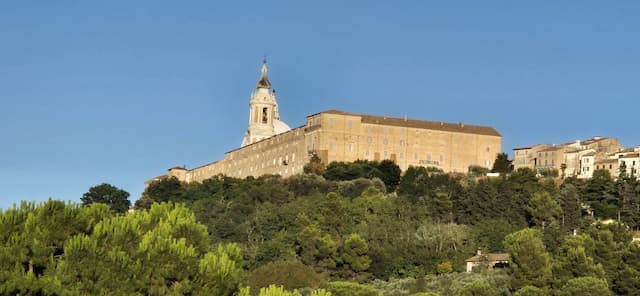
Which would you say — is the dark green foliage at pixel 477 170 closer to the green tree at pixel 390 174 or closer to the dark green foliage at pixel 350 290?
the green tree at pixel 390 174

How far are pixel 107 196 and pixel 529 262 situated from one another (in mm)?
36447

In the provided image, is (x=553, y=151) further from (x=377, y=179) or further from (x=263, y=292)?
(x=263, y=292)

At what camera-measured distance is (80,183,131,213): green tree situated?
244 ft

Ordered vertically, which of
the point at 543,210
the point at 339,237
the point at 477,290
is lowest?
the point at 477,290

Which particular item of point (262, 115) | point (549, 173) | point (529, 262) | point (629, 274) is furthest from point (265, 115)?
point (629, 274)

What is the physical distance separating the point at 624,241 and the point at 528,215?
906 cm

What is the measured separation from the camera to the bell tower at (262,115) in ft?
284

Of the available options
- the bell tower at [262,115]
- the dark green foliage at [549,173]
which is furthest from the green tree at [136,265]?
the bell tower at [262,115]

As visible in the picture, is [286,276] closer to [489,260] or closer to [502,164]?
[489,260]

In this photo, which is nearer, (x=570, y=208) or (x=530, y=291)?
(x=530, y=291)

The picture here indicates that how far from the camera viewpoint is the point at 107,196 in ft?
247

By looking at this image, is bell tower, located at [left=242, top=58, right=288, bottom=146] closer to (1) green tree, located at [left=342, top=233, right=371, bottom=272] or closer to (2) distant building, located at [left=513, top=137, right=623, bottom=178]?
(2) distant building, located at [left=513, top=137, right=623, bottom=178]

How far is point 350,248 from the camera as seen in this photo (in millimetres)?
51625

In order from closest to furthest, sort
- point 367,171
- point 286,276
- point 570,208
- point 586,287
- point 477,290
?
point 477,290, point 586,287, point 286,276, point 570,208, point 367,171
